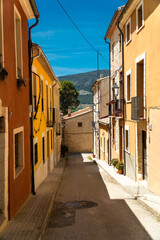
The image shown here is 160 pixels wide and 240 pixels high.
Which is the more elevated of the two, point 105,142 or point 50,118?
point 50,118

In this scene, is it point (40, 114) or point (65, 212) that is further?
point (40, 114)

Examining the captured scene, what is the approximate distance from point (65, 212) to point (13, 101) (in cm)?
363

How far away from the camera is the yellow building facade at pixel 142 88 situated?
32.7 ft

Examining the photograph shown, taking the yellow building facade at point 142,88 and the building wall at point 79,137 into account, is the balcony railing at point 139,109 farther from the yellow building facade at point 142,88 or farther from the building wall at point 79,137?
the building wall at point 79,137

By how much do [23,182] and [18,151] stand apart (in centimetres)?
97

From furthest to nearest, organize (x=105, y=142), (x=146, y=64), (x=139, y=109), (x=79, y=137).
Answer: (x=79, y=137) < (x=105, y=142) < (x=139, y=109) < (x=146, y=64)

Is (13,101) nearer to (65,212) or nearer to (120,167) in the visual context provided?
(65,212)

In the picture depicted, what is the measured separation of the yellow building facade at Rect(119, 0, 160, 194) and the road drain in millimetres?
2615

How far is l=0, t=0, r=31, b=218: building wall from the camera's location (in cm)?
670

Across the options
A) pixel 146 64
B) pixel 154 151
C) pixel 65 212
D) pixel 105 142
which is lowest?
pixel 65 212

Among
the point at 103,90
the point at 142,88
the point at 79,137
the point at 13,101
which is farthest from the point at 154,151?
the point at 79,137

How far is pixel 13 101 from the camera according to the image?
7.46 m

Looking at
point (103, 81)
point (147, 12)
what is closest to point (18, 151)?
point (147, 12)

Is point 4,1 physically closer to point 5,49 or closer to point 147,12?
point 5,49
